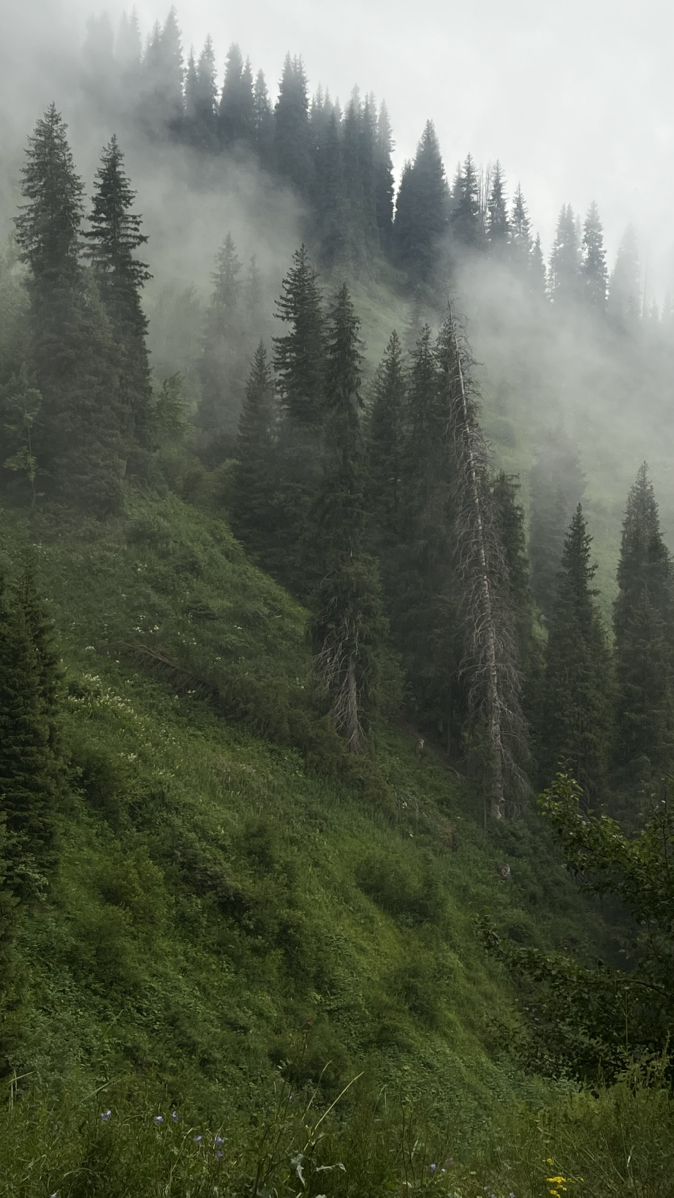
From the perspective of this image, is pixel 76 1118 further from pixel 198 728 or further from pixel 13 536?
pixel 13 536

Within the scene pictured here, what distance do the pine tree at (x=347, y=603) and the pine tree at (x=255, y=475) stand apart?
8423 millimetres

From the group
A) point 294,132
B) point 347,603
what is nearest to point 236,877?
point 347,603

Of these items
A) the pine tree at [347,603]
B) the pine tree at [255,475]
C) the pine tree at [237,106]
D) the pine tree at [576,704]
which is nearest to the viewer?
the pine tree at [347,603]

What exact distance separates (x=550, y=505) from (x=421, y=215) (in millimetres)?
63738

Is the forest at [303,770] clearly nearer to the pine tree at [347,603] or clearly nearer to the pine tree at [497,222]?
the pine tree at [347,603]

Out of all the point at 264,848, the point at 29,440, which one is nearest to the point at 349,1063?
the point at 264,848

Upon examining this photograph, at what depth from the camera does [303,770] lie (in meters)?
28.3

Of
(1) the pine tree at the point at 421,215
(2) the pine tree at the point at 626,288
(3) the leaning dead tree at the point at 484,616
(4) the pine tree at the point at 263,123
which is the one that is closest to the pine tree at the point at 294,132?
(4) the pine tree at the point at 263,123

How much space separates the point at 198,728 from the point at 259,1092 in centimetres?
1456

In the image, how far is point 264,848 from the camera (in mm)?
21422

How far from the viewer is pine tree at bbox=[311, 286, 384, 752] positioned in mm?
31766

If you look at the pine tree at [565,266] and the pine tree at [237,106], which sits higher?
the pine tree at [237,106]

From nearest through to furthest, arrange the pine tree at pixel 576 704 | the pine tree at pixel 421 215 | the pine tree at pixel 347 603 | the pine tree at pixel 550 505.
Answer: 1. the pine tree at pixel 347 603
2. the pine tree at pixel 576 704
3. the pine tree at pixel 550 505
4. the pine tree at pixel 421 215

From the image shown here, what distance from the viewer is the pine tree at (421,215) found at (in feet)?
360
